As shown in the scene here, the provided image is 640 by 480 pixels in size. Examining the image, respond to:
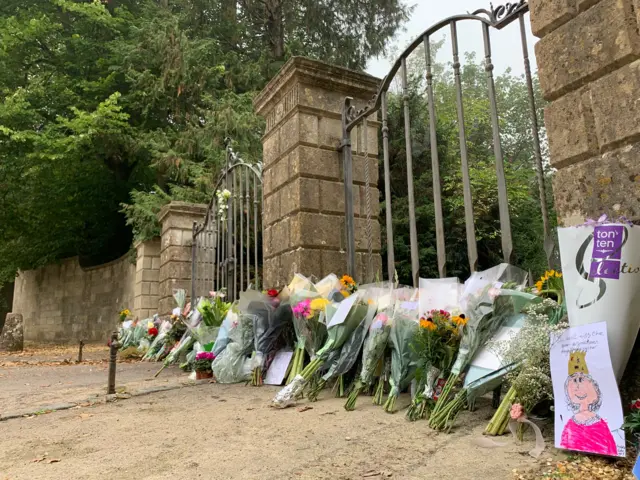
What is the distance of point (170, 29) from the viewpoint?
441 inches

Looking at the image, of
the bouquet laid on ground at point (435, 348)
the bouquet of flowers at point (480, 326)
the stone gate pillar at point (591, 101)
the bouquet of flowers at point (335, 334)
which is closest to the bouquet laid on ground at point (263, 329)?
the bouquet of flowers at point (335, 334)

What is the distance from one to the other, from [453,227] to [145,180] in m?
8.75

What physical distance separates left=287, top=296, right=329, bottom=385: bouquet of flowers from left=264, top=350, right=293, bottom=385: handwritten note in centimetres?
18

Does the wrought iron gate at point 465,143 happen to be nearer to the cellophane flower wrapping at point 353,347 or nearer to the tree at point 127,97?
the cellophane flower wrapping at point 353,347

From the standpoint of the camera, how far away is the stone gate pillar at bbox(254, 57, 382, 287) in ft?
12.8

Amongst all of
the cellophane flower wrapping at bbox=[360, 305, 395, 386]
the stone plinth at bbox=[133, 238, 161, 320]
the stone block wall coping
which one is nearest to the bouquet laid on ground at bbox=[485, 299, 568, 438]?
the cellophane flower wrapping at bbox=[360, 305, 395, 386]

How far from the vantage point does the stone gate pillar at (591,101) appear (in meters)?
1.84

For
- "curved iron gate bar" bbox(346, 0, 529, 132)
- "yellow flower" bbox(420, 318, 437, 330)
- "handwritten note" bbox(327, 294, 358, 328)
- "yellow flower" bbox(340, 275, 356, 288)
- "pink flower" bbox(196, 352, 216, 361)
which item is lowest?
"pink flower" bbox(196, 352, 216, 361)

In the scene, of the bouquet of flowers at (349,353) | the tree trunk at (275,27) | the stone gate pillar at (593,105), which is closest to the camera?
the stone gate pillar at (593,105)

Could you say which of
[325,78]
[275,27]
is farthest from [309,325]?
[275,27]

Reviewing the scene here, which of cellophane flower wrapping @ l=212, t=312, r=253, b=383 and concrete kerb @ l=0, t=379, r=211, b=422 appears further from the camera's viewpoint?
cellophane flower wrapping @ l=212, t=312, r=253, b=383

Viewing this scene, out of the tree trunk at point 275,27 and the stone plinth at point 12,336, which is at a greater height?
the tree trunk at point 275,27

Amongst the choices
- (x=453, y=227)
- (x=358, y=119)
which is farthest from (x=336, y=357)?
(x=453, y=227)

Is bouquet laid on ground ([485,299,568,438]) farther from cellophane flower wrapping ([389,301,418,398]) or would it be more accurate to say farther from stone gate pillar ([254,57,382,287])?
stone gate pillar ([254,57,382,287])
